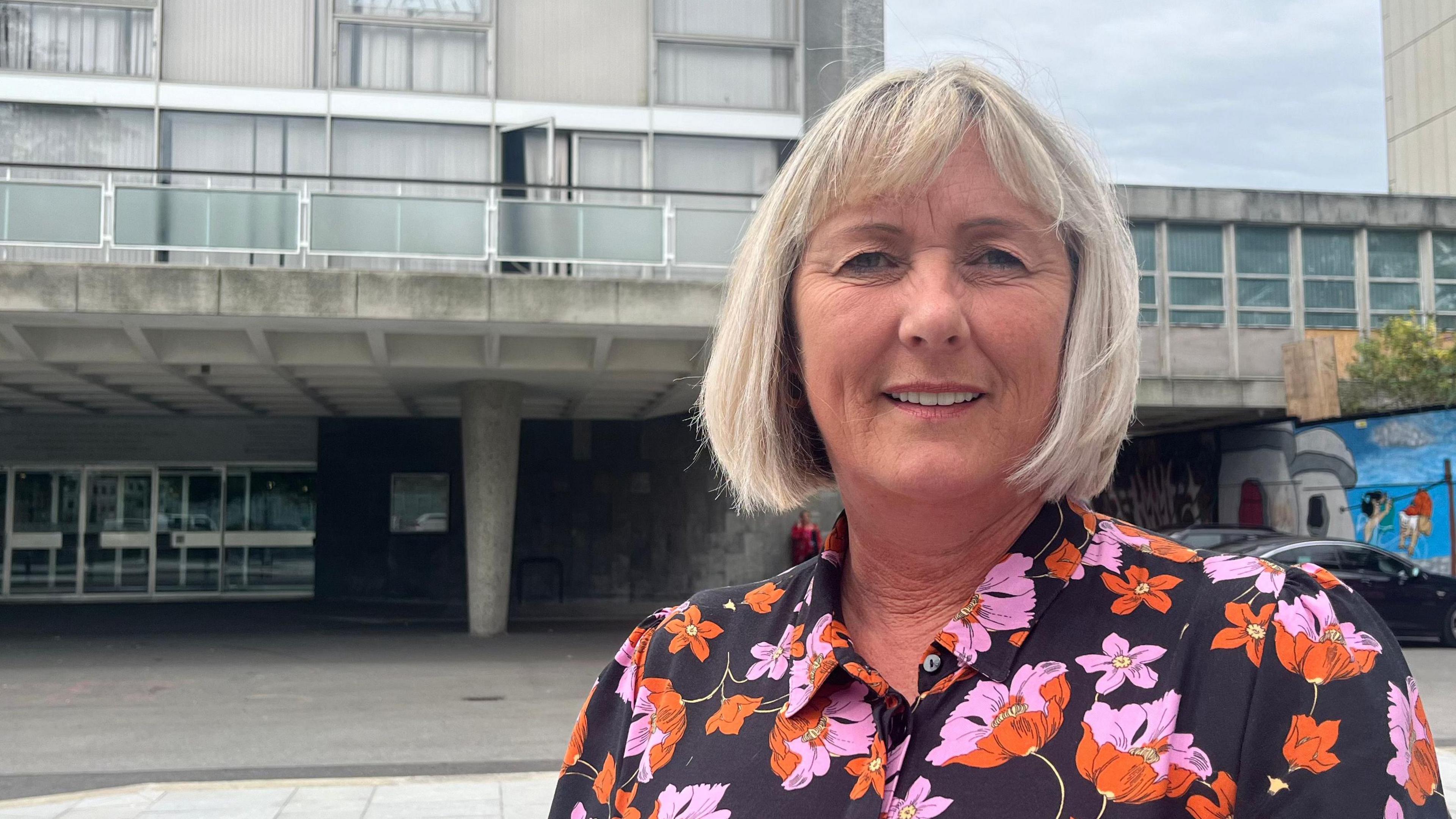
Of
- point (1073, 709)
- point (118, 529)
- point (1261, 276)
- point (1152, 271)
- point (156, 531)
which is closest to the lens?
point (1073, 709)

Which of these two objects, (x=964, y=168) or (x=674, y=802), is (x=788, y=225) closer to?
(x=964, y=168)

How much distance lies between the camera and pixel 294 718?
1077 centimetres

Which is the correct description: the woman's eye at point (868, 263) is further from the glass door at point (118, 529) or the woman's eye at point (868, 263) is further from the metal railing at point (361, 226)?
the glass door at point (118, 529)

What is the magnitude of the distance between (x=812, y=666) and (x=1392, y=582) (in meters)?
17.4

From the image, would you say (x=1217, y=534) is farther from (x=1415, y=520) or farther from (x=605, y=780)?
(x=605, y=780)

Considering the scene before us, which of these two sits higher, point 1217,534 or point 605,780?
point 605,780

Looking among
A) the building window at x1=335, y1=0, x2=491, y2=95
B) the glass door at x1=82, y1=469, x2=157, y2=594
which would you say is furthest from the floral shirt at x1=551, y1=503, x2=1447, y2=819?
the glass door at x1=82, y1=469, x2=157, y2=594

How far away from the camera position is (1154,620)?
48.7 inches

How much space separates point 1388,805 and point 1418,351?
80.2ft

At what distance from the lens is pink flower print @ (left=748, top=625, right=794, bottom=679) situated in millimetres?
1491

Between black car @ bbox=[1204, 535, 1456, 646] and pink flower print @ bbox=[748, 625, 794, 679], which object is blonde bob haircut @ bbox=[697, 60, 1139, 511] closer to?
pink flower print @ bbox=[748, 625, 794, 679]

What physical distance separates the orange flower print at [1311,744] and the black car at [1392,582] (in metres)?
16.3

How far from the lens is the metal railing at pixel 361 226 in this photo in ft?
46.0

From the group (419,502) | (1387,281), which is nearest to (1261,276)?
(1387,281)
